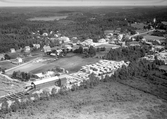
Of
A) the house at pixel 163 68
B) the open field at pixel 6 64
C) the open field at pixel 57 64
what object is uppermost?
the house at pixel 163 68

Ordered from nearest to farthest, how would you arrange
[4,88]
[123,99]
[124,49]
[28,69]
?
[123,99] < [4,88] < [28,69] < [124,49]

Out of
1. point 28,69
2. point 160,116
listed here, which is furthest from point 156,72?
point 28,69

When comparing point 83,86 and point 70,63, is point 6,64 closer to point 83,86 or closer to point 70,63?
point 70,63

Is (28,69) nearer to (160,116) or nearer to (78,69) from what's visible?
(78,69)

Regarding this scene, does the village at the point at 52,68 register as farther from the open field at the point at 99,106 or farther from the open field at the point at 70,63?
the open field at the point at 99,106

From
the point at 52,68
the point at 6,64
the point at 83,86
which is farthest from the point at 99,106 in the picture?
the point at 6,64

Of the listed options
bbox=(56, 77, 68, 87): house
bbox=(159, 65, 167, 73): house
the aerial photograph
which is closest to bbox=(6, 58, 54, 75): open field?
the aerial photograph

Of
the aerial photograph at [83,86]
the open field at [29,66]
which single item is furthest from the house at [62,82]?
the open field at [29,66]
